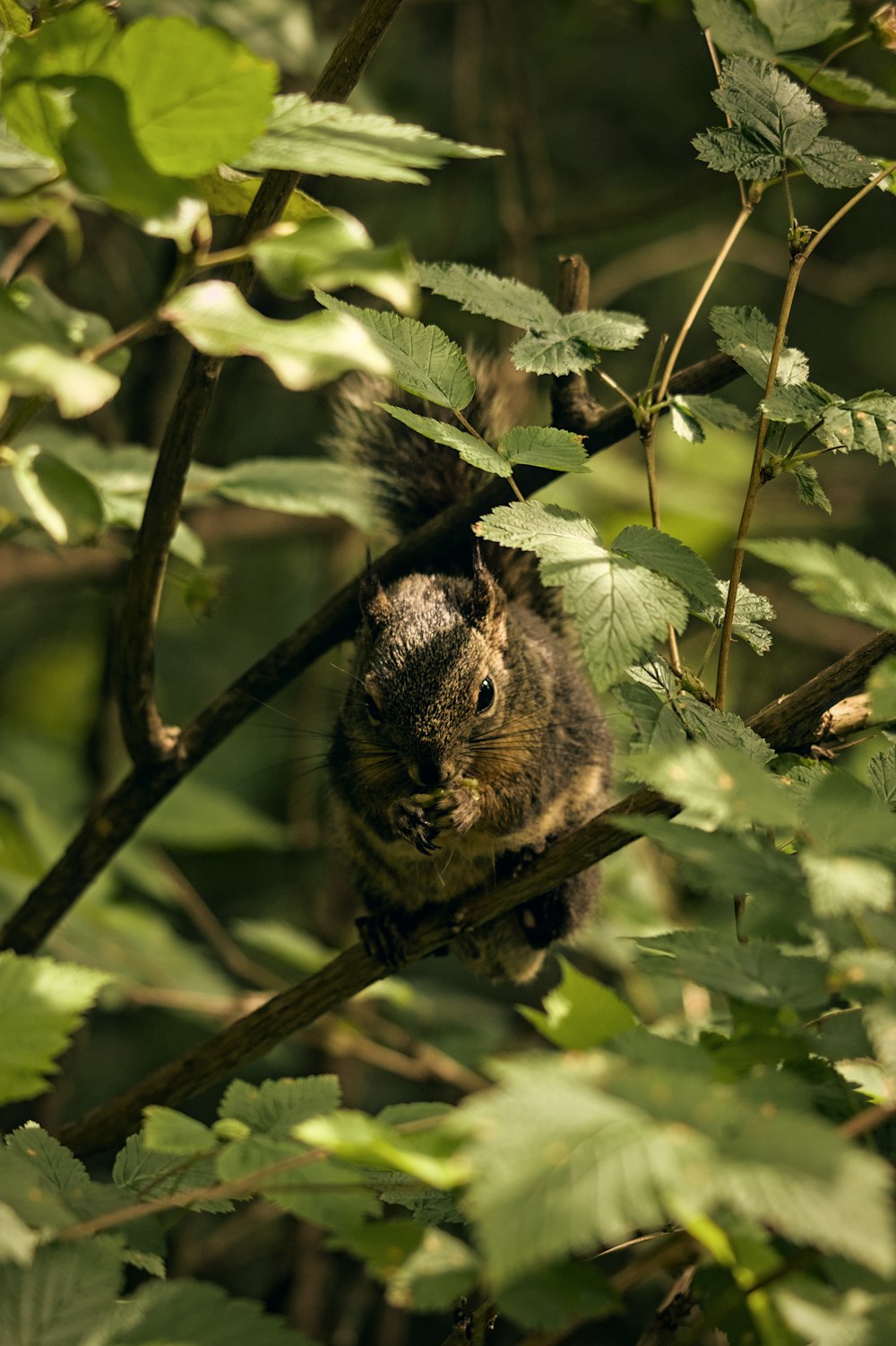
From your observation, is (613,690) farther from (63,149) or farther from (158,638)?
(158,638)

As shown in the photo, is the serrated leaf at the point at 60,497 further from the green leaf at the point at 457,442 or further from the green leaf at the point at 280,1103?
the green leaf at the point at 280,1103

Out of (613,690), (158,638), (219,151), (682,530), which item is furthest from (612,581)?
(158,638)

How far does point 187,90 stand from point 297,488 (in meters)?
0.85

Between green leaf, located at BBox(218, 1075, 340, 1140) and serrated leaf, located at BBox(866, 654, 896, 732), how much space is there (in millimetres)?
473

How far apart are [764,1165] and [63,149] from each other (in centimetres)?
68

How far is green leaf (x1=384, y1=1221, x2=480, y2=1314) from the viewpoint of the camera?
2.37 feet

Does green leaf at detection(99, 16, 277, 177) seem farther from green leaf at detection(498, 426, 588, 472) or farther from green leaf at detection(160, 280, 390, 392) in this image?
green leaf at detection(498, 426, 588, 472)

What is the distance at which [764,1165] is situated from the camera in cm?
58

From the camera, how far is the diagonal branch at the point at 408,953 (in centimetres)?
111

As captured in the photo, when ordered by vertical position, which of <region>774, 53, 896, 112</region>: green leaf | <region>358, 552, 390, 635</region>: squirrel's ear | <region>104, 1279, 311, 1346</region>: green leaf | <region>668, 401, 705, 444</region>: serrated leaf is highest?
<region>774, 53, 896, 112</region>: green leaf

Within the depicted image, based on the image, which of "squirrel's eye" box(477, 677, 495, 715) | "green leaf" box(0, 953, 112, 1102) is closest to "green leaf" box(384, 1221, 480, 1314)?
"green leaf" box(0, 953, 112, 1102)

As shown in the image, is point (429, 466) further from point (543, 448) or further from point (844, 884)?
point (844, 884)

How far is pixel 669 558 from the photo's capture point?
0.99 m

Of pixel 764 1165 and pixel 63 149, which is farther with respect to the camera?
pixel 63 149
